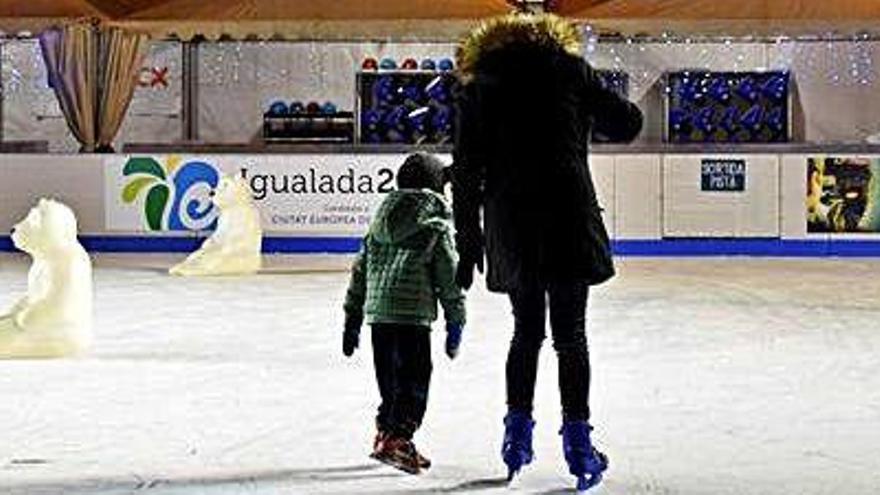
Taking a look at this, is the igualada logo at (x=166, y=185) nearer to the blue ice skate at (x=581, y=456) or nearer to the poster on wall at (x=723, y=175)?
the poster on wall at (x=723, y=175)

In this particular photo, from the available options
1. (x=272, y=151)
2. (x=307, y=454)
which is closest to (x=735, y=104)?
(x=272, y=151)

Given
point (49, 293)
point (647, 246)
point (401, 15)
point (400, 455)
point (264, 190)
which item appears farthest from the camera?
point (401, 15)

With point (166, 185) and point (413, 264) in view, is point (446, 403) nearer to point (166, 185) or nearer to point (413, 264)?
point (413, 264)

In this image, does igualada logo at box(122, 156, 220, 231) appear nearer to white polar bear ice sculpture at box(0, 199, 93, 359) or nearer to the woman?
white polar bear ice sculpture at box(0, 199, 93, 359)

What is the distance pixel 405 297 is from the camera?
17.8ft

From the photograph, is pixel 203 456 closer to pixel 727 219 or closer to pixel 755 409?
pixel 755 409

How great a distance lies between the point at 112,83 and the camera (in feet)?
56.0

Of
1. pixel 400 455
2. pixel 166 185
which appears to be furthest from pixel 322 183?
pixel 400 455

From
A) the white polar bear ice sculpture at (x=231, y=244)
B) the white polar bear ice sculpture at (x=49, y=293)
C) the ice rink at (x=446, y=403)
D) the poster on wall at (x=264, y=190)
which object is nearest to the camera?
the ice rink at (x=446, y=403)

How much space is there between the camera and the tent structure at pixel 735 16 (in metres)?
16.5

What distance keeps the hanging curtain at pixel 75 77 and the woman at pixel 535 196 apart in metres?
12.5

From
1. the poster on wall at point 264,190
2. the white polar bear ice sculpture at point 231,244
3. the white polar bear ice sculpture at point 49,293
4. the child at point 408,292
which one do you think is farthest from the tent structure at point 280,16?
the child at point 408,292

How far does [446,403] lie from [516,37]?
2233 millimetres

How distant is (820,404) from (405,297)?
229 cm
